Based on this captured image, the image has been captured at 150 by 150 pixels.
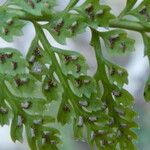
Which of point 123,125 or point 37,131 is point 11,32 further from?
point 123,125

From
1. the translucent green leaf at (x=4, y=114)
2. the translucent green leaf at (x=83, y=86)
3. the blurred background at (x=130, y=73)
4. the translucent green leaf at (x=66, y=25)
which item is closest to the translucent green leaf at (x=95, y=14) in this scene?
the translucent green leaf at (x=66, y=25)

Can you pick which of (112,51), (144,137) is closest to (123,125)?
(112,51)

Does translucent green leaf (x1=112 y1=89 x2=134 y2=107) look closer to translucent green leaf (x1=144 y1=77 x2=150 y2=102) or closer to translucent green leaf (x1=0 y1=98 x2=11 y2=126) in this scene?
translucent green leaf (x1=144 y1=77 x2=150 y2=102)

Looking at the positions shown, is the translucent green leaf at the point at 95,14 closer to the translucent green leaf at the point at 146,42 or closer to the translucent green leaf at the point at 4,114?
the translucent green leaf at the point at 146,42

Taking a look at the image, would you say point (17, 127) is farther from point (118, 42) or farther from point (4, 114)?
point (118, 42)

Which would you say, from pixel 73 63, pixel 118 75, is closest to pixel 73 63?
pixel 73 63

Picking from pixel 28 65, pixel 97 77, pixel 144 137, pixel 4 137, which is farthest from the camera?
pixel 4 137
